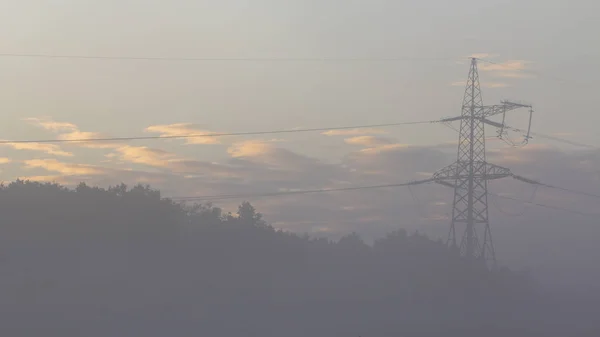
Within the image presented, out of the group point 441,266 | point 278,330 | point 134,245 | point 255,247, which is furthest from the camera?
point 441,266

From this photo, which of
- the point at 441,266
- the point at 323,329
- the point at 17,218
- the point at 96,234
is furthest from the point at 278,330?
the point at 441,266

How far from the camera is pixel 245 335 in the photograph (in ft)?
219

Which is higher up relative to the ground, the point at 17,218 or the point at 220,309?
the point at 17,218

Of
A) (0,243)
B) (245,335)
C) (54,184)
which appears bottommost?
(245,335)

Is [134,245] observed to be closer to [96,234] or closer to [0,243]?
[96,234]

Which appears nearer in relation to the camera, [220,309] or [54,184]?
[220,309]

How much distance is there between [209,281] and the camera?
76.0 meters

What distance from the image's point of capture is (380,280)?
302 feet

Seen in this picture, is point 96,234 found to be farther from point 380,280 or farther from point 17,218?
point 380,280

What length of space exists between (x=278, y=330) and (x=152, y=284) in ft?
33.7

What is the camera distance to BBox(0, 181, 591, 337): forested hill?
63000mm

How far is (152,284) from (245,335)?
8.53 m

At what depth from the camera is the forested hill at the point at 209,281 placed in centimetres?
6300

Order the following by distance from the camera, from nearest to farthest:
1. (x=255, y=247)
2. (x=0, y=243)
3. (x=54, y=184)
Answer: (x=0, y=243) < (x=54, y=184) < (x=255, y=247)
